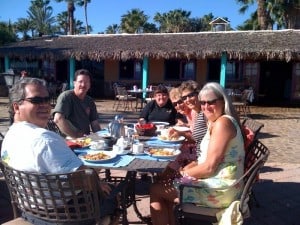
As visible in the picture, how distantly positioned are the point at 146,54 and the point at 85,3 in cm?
3303

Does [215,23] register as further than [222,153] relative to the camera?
Yes

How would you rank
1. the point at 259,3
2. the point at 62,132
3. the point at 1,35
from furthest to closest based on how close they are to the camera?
the point at 1,35
the point at 259,3
the point at 62,132

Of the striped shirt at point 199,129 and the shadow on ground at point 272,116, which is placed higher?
the striped shirt at point 199,129

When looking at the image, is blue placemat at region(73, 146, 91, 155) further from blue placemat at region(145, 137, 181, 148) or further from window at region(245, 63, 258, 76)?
window at region(245, 63, 258, 76)

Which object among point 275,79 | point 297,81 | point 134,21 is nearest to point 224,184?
point 297,81

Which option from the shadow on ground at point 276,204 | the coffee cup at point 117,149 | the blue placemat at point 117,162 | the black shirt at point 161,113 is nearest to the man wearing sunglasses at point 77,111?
the black shirt at point 161,113

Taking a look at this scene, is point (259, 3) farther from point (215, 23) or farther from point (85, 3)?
point (85, 3)

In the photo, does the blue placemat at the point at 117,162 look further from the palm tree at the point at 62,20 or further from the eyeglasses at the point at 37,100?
the palm tree at the point at 62,20

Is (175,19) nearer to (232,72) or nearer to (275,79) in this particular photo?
(275,79)

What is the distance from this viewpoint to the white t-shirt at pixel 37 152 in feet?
7.93

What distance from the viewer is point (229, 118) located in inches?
117

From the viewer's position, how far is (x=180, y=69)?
19.2m

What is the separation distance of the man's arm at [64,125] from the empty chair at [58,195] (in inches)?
77.4

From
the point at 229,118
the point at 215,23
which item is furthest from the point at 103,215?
the point at 215,23
